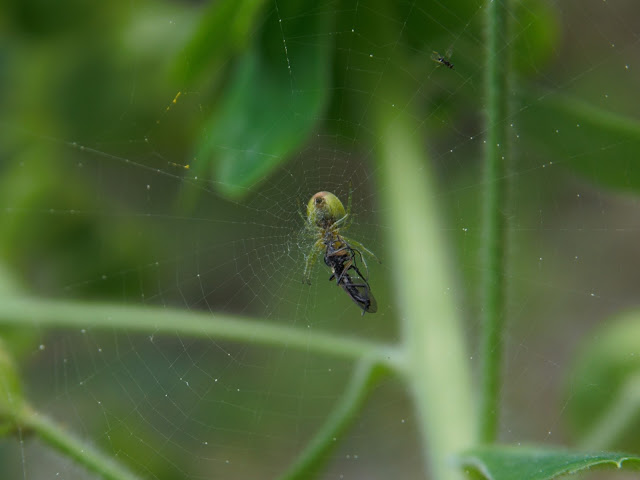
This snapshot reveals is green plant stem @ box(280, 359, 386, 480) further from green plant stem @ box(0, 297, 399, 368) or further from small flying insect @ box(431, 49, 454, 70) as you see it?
small flying insect @ box(431, 49, 454, 70)

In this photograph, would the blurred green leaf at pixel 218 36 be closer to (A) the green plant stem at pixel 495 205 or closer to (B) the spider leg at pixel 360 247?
(A) the green plant stem at pixel 495 205

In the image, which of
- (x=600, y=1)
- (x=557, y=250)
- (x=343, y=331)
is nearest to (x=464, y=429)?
(x=343, y=331)

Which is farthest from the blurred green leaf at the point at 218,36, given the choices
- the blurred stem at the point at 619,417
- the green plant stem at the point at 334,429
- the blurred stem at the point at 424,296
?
the blurred stem at the point at 619,417

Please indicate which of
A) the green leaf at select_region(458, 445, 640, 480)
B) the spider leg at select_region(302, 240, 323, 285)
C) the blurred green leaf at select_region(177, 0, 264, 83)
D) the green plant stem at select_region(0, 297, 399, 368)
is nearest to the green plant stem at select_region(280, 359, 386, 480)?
the green plant stem at select_region(0, 297, 399, 368)

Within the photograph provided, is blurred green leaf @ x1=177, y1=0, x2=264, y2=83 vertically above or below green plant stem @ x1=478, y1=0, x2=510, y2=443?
above

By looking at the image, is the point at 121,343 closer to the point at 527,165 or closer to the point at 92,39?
the point at 92,39

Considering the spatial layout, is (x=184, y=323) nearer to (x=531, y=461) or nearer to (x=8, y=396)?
(x=8, y=396)
